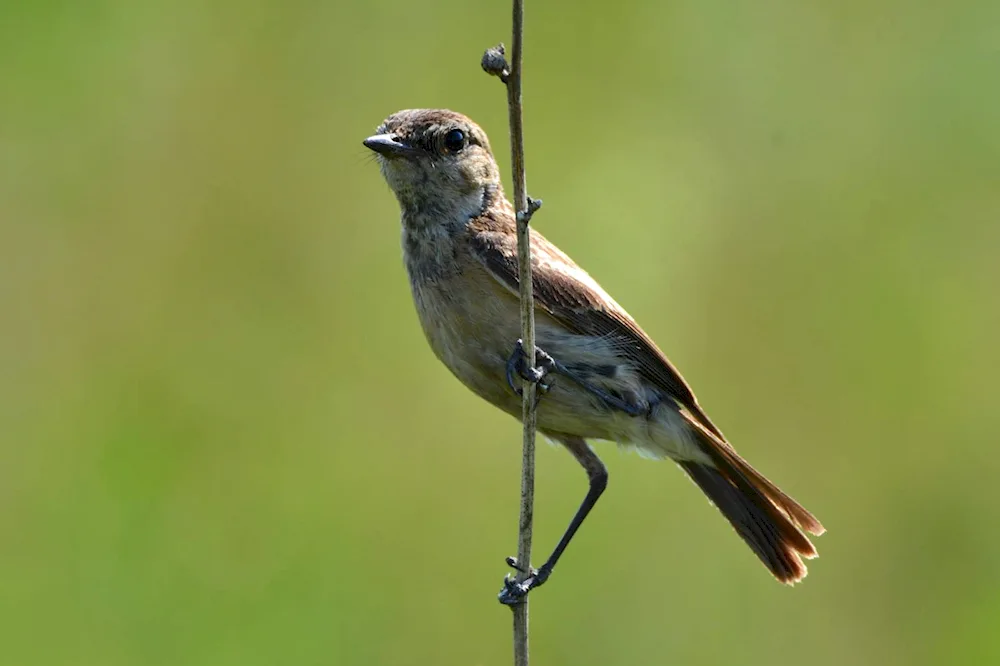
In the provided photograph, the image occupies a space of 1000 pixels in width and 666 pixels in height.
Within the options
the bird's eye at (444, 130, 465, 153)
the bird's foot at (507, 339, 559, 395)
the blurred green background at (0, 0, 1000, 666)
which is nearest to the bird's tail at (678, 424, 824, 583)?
the bird's foot at (507, 339, 559, 395)

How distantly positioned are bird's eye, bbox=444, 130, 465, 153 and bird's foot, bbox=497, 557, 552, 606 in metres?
1.71

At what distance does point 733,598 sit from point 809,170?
3.02 m

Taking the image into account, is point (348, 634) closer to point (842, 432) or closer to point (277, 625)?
point (277, 625)

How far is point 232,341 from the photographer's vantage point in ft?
24.7

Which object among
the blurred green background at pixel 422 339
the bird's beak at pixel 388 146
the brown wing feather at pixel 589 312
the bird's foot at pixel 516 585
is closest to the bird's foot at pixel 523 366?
the brown wing feather at pixel 589 312

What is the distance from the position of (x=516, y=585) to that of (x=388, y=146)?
1.79 m

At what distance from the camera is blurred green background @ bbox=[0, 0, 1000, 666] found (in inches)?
263

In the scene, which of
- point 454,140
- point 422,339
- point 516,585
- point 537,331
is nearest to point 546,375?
point 537,331

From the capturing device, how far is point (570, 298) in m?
5.10

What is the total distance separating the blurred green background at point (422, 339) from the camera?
21.9 ft

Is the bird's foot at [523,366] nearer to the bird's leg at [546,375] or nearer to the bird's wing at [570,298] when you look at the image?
the bird's leg at [546,375]

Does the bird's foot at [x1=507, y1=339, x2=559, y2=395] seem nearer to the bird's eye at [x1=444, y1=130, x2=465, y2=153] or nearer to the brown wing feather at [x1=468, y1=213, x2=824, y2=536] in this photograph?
the brown wing feather at [x1=468, y1=213, x2=824, y2=536]

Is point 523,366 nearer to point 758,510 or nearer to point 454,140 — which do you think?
point 454,140

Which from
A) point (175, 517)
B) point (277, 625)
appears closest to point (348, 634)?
point (277, 625)
